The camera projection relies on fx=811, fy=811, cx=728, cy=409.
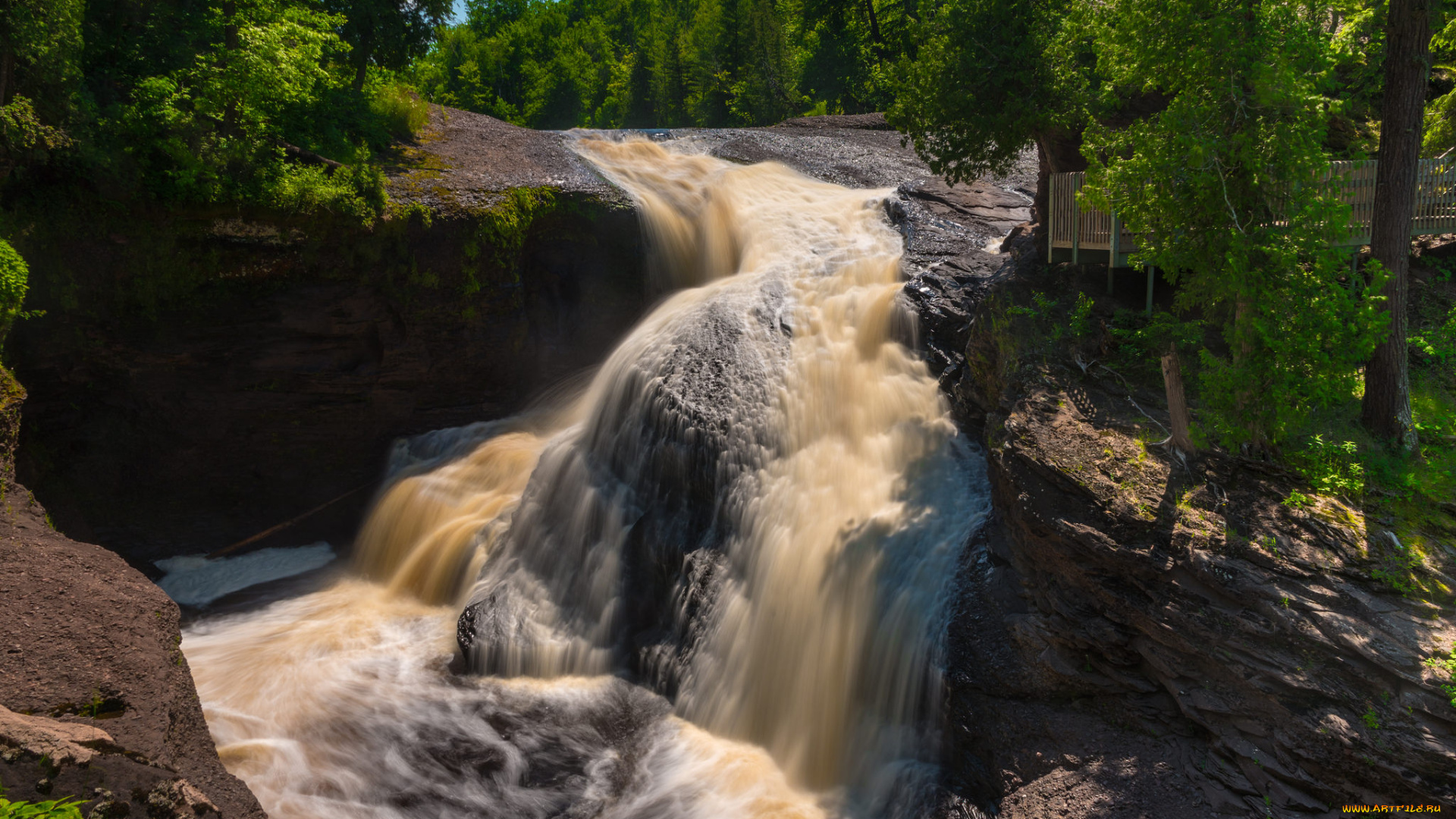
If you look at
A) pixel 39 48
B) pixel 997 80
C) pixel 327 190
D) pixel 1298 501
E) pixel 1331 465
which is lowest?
pixel 1298 501

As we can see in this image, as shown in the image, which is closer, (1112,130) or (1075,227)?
(1112,130)

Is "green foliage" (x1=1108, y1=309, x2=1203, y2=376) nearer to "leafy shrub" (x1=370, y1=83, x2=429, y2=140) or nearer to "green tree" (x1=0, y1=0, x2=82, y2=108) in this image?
"green tree" (x1=0, y1=0, x2=82, y2=108)

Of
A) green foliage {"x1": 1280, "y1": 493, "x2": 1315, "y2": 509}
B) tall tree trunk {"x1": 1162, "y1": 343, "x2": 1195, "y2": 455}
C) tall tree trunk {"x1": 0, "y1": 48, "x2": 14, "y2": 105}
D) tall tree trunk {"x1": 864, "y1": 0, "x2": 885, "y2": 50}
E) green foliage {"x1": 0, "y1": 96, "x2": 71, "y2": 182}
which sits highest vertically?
tall tree trunk {"x1": 864, "y1": 0, "x2": 885, "y2": 50}

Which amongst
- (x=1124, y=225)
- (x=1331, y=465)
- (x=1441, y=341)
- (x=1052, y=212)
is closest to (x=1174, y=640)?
(x=1331, y=465)

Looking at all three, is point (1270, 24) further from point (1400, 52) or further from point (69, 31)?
point (69, 31)

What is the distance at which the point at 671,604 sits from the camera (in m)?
10.9

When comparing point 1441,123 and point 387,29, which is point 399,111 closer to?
point 387,29

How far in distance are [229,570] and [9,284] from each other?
6.64 m

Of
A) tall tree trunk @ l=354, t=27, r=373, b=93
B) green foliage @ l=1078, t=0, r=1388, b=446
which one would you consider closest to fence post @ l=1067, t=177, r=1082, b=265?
green foliage @ l=1078, t=0, r=1388, b=446

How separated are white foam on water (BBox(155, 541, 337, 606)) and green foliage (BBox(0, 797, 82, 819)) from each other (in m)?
10.7

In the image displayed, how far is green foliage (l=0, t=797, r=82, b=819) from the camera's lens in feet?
13.0

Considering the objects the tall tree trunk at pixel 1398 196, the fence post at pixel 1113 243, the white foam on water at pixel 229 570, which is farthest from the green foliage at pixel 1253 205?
the white foam on water at pixel 229 570

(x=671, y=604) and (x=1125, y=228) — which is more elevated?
(x=1125, y=228)

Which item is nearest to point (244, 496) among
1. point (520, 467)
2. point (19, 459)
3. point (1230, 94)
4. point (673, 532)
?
point (19, 459)
